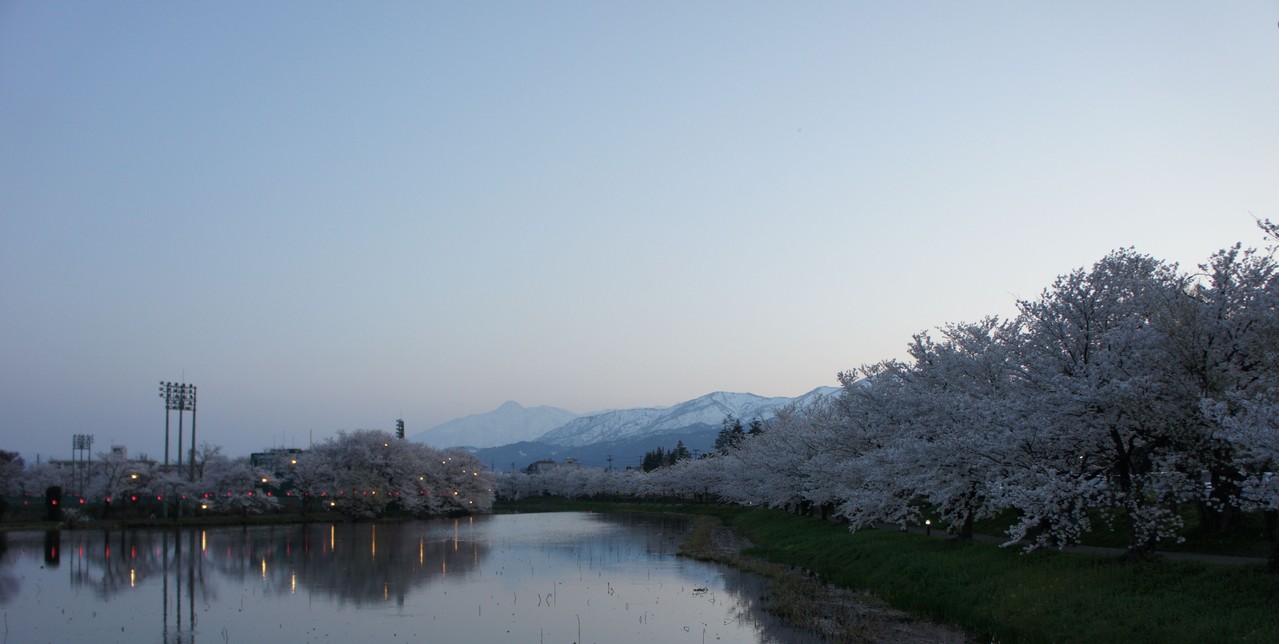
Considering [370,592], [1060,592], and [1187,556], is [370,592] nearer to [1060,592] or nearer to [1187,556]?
[1060,592]

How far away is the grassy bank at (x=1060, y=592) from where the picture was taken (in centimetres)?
1739

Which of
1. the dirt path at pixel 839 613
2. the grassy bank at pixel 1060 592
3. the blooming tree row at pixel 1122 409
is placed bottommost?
the dirt path at pixel 839 613

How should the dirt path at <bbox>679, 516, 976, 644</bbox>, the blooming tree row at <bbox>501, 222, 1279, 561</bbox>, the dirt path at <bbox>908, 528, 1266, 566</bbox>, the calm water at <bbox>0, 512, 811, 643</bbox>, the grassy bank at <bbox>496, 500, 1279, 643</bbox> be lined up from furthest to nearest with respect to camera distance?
the calm water at <bbox>0, 512, 811, 643</bbox> < the dirt path at <bbox>679, 516, 976, 644</bbox> < the dirt path at <bbox>908, 528, 1266, 566</bbox> < the blooming tree row at <bbox>501, 222, 1279, 561</bbox> < the grassy bank at <bbox>496, 500, 1279, 643</bbox>

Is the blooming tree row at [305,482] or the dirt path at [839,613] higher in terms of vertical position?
the blooming tree row at [305,482]

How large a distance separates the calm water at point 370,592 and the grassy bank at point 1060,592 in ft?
14.9

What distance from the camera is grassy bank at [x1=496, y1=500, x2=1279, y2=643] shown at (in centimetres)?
1739

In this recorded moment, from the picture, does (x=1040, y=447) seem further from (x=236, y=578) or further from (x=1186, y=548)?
(x=236, y=578)

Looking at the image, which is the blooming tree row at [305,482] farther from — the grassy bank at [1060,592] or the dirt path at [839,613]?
the grassy bank at [1060,592]

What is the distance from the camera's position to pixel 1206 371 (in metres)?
20.4

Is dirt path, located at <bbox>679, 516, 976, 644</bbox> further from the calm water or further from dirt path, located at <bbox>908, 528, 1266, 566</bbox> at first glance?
dirt path, located at <bbox>908, 528, 1266, 566</bbox>

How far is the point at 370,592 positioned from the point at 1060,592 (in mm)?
23187

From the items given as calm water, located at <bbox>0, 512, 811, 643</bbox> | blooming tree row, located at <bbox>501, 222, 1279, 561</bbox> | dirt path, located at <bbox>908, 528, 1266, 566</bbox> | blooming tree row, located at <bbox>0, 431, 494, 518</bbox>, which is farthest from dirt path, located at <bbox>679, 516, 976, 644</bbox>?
blooming tree row, located at <bbox>0, 431, 494, 518</bbox>

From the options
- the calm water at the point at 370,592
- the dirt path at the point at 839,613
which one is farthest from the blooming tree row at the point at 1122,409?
the calm water at the point at 370,592

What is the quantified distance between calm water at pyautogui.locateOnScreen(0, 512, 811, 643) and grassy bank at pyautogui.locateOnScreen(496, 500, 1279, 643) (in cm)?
454
